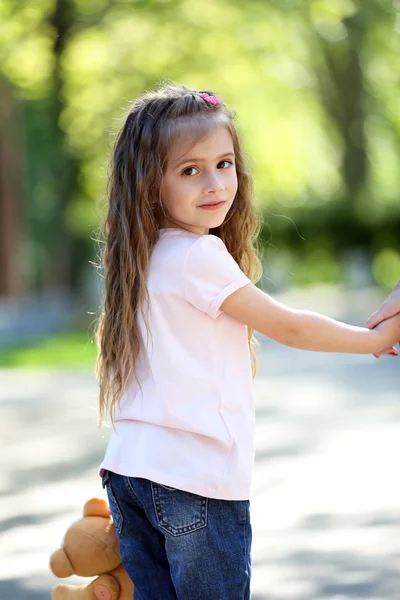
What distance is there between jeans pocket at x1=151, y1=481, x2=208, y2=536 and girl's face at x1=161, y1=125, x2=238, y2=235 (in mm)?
651

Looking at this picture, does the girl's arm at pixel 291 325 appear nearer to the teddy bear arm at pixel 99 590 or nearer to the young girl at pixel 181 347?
the young girl at pixel 181 347

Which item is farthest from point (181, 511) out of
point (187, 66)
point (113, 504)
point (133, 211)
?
point (187, 66)

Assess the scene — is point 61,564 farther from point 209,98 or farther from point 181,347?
point 209,98

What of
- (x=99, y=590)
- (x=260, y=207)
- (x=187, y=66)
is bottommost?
(x=99, y=590)

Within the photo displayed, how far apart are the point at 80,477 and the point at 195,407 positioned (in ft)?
10.3

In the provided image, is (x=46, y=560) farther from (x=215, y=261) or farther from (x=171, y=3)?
(x=171, y=3)

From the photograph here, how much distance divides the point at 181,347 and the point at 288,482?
9.48 feet

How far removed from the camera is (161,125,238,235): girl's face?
2580 mm

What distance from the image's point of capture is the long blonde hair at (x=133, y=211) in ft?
8.49

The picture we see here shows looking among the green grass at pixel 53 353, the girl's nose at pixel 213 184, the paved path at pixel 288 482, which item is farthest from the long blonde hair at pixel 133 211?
the green grass at pixel 53 353

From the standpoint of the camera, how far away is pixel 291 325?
8.37 feet

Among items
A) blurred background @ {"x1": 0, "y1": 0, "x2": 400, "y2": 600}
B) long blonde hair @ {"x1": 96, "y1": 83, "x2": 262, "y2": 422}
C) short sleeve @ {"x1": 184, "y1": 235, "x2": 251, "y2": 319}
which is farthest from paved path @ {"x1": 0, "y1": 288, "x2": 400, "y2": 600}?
short sleeve @ {"x1": 184, "y1": 235, "x2": 251, "y2": 319}

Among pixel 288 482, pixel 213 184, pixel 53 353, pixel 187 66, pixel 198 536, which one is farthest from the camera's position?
pixel 187 66

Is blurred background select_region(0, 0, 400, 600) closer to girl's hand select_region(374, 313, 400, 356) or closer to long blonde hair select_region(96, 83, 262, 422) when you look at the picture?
long blonde hair select_region(96, 83, 262, 422)
